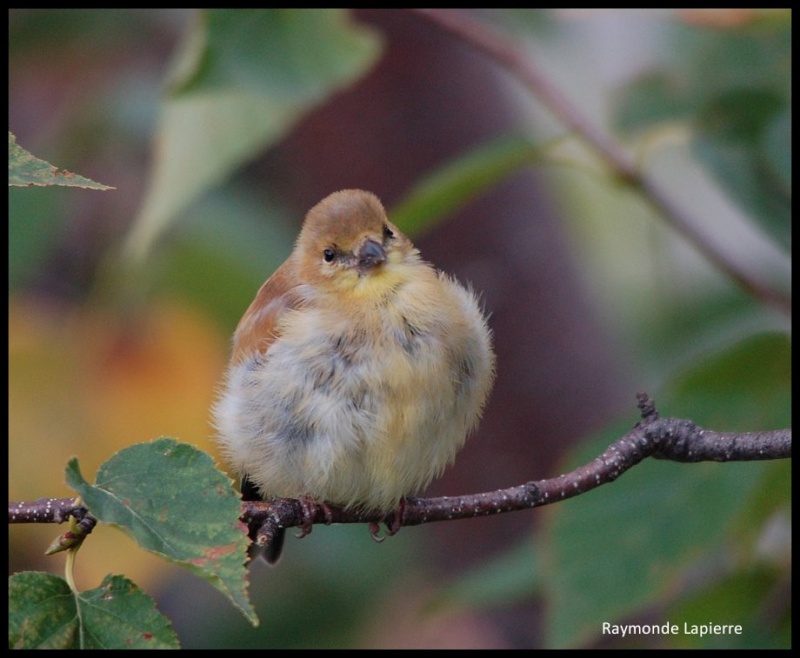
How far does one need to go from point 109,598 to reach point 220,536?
0.26m

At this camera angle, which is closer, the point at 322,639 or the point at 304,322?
the point at 304,322

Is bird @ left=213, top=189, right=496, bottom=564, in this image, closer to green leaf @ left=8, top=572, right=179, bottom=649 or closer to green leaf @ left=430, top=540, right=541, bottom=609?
green leaf @ left=430, top=540, right=541, bottom=609

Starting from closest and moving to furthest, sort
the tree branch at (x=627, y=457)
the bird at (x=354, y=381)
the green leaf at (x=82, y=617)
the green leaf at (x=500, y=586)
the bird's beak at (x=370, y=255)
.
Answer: the green leaf at (x=82, y=617) → the tree branch at (x=627, y=457) → the bird at (x=354, y=381) → the bird's beak at (x=370, y=255) → the green leaf at (x=500, y=586)

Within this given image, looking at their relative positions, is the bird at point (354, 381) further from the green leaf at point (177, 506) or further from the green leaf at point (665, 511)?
the green leaf at point (177, 506)

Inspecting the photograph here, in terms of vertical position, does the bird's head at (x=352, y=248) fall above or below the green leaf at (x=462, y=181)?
below

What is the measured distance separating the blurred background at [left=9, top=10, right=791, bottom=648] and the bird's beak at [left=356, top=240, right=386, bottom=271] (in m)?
0.14

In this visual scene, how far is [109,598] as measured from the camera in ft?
6.32

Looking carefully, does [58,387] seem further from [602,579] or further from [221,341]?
[602,579]

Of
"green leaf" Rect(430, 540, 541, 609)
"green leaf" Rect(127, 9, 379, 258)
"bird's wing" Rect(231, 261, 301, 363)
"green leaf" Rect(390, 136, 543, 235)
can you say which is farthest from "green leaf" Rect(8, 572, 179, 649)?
"green leaf" Rect(430, 540, 541, 609)

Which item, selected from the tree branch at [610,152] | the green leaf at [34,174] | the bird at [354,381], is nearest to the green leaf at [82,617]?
the green leaf at [34,174]

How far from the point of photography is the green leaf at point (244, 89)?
3295mm

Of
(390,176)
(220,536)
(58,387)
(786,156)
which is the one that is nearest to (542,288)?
(390,176)

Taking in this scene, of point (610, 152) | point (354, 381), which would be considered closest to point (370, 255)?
point (354, 381)

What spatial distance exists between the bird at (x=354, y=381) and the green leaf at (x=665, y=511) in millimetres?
435
